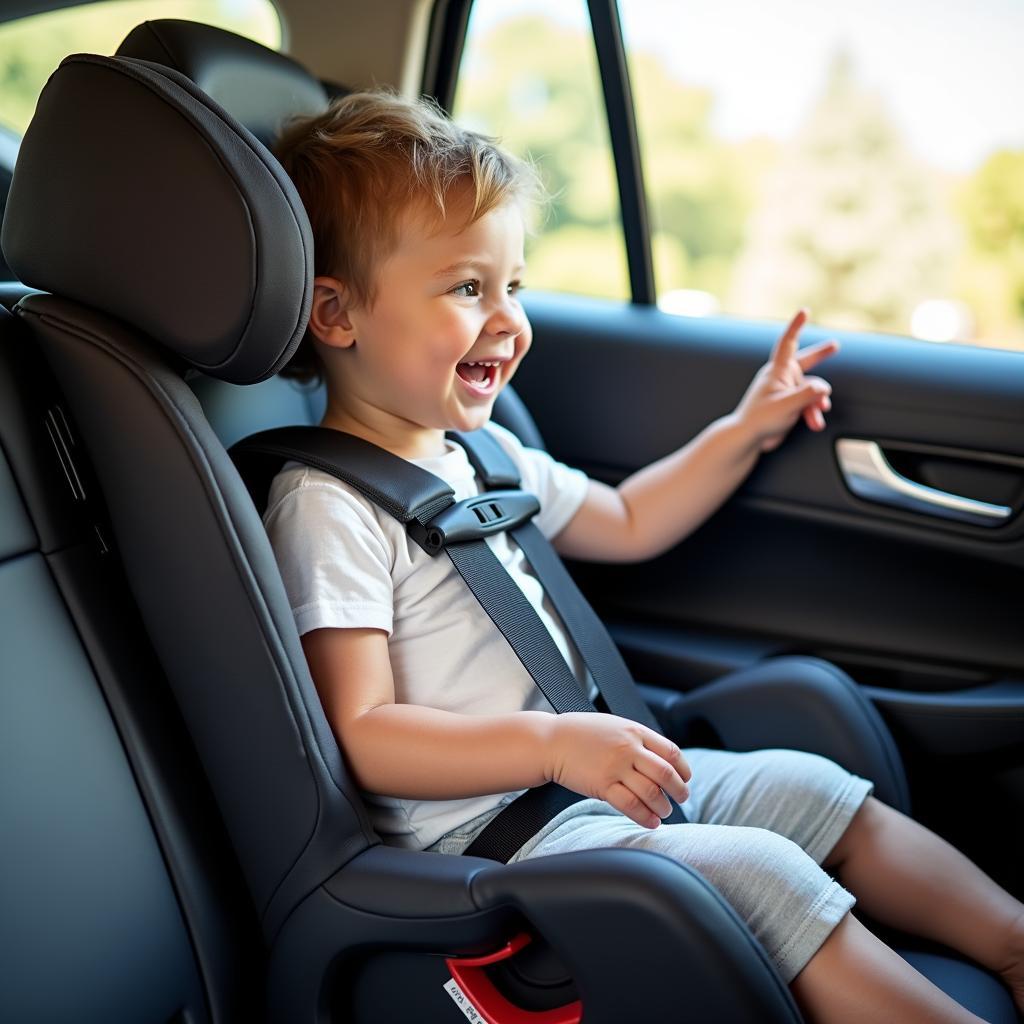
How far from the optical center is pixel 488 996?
1071 mm

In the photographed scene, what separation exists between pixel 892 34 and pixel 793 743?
260 inches

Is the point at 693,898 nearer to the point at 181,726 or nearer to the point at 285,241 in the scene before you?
the point at 181,726

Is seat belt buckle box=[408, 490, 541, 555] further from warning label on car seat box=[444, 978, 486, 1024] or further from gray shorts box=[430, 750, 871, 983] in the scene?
warning label on car seat box=[444, 978, 486, 1024]

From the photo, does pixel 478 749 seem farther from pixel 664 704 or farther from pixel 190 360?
pixel 664 704

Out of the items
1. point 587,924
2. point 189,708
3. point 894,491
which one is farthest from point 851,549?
point 189,708

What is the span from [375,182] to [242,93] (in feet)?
0.72

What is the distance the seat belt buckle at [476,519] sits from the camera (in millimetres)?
1263

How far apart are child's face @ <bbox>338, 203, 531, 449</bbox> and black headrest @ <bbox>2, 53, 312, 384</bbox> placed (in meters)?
0.23

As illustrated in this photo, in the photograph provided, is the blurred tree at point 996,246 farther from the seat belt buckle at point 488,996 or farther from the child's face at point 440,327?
the seat belt buckle at point 488,996

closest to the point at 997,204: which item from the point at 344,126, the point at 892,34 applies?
the point at 892,34

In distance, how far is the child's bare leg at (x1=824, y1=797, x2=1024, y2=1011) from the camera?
120 cm

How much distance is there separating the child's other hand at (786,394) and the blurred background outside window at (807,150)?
16.3 feet

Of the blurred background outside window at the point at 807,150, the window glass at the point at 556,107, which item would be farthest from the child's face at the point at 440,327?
the window glass at the point at 556,107

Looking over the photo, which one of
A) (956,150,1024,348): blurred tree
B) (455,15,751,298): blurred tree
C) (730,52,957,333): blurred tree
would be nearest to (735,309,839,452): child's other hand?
(455,15,751,298): blurred tree
